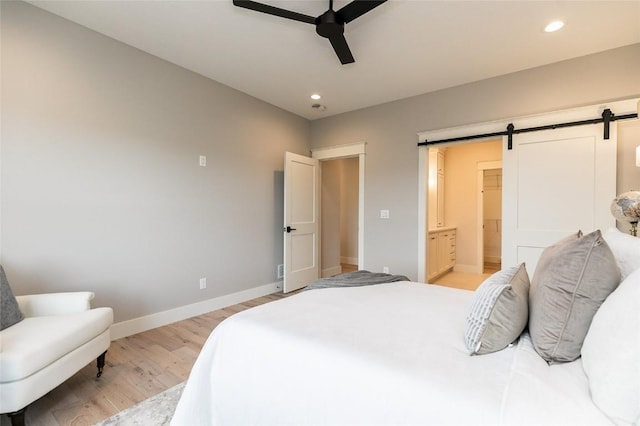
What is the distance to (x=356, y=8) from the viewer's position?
6.16 ft

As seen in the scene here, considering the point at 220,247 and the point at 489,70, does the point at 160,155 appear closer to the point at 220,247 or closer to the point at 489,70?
the point at 220,247

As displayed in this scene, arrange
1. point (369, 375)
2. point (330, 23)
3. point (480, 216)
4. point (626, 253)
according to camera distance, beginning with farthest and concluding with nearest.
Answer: point (480, 216), point (330, 23), point (626, 253), point (369, 375)

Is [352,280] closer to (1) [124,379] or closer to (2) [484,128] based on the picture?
(1) [124,379]

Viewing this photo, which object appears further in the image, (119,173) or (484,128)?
(484,128)

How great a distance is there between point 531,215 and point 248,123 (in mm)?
3515

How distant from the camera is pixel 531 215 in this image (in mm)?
3084

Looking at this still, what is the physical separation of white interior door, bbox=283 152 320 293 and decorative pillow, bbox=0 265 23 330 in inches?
106

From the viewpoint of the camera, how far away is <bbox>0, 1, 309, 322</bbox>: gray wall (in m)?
2.21

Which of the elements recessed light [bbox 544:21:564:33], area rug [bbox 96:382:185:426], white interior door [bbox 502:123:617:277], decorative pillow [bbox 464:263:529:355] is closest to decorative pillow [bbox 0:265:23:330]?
area rug [bbox 96:382:185:426]

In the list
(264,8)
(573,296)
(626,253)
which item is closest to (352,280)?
(573,296)

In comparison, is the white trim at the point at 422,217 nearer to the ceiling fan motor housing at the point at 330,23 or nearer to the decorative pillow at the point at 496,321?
the ceiling fan motor housing at the point at 330,23

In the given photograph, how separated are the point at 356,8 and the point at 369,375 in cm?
207

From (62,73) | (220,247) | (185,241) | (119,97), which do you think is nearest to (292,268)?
(220,247)

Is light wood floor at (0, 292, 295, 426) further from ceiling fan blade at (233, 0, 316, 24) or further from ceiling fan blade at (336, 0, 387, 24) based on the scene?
ceiling fan blade at (336, 0, 387, 24)
